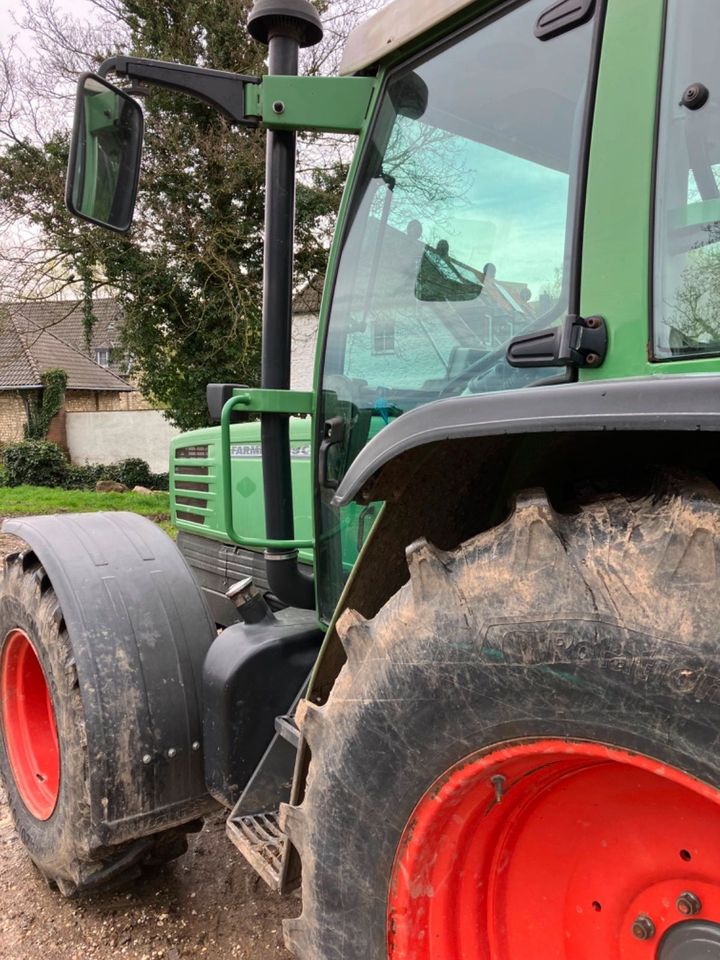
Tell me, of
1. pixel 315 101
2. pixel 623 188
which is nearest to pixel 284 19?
pixel 315 101

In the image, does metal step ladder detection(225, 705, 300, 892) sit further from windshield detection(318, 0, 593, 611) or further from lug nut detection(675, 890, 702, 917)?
lug nut detection(675, 890, 702, 917)

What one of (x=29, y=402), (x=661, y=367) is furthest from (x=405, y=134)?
(x=29, y=402)

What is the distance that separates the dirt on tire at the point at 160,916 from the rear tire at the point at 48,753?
→ 133 mm

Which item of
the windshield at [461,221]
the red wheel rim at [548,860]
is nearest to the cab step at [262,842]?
the red wheel rim at [548,860]

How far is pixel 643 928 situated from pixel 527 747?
1.27 ft

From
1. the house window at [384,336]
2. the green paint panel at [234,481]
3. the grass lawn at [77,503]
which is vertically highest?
the house window at [384,336]

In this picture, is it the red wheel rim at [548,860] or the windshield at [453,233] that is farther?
the windshield at [453,233]

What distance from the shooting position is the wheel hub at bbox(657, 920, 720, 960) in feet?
3.70

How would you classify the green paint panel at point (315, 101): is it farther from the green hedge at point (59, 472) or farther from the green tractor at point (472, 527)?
the green hedge at point (59, 472)

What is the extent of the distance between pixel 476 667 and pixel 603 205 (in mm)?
783

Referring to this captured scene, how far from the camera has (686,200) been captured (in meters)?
1.21

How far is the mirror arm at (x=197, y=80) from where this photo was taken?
6.51 ft

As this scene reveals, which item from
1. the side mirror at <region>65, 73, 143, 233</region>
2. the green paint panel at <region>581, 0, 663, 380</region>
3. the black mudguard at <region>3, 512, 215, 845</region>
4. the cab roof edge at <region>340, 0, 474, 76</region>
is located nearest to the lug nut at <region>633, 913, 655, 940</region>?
the green paint panel at <region>581, 0, 663, 380</region>

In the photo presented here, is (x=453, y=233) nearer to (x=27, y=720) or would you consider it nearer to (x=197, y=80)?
(x=197, y=80)
